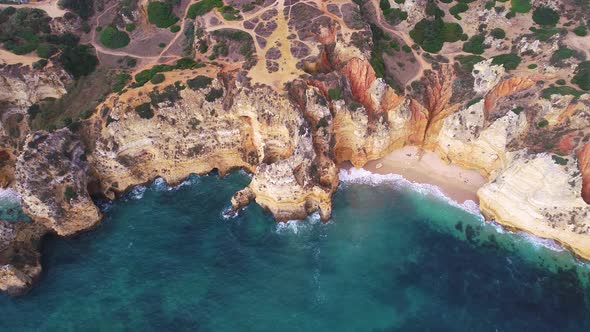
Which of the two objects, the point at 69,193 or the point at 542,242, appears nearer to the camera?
the point at 542,242

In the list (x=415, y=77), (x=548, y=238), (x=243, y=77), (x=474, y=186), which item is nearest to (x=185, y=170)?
(x=243, y=77)

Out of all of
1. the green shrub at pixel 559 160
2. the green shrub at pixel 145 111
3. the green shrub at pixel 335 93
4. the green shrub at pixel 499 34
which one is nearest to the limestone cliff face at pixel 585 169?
the green shrub at pixel 559 160

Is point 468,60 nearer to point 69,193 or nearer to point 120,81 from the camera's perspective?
point 120,81

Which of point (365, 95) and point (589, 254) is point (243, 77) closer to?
point (365, 95)

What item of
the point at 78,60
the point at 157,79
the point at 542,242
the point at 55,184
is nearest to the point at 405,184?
the point at 542,242

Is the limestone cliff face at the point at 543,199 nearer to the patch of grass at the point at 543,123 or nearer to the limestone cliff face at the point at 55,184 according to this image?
the patch of grass at the point at 543,123

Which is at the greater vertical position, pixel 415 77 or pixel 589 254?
pixel 415 77

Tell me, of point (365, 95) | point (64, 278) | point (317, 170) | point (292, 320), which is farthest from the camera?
point (365, 95)
